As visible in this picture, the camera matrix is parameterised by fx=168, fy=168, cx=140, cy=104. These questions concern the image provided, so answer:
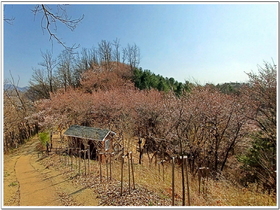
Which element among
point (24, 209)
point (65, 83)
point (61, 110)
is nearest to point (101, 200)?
point (24, 209)

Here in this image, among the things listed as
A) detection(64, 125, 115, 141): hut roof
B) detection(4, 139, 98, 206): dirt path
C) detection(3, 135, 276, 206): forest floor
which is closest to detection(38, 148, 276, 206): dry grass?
detection(3, 135, 276, 206): forest floor

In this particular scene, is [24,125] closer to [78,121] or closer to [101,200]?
[78,121]

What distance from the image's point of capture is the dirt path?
3.84 meters

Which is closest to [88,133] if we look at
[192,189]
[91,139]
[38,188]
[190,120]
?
[91,139]

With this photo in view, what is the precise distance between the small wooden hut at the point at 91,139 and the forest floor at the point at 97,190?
1.61 meters

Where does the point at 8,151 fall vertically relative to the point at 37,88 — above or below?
below

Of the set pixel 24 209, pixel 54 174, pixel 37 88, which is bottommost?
pixel 54 174

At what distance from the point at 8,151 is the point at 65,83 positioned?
10014 mm

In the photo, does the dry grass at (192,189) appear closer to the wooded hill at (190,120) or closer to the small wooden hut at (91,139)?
the wooded hill at (190,120)

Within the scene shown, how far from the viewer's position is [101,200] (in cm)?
380

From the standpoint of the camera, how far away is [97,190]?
14.2 feet

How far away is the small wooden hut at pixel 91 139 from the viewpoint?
819 centimetres

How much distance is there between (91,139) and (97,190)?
420 cm

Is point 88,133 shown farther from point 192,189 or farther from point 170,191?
point 192,189
